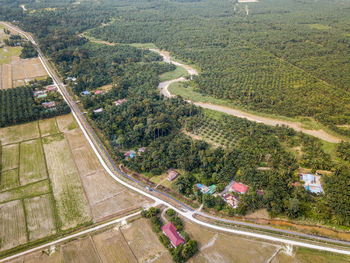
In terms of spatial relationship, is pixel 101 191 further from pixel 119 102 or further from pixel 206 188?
pixel 119 102

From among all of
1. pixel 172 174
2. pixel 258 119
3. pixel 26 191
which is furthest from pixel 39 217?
pixel 258 119

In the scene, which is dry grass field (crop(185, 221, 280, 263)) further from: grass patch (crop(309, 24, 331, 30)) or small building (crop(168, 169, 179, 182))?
grass patch (crop(309, 24, 331, 30))

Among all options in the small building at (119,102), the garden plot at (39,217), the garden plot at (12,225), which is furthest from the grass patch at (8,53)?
the garden plot at (39,217)

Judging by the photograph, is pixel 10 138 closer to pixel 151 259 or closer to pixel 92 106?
pixel 92 106

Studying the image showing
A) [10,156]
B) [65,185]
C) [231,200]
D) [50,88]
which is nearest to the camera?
[231,200]

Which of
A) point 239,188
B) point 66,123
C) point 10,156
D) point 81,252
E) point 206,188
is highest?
point 66,123

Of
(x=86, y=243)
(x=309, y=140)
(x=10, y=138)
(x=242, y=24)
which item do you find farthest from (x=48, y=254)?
(x=242, y=24)

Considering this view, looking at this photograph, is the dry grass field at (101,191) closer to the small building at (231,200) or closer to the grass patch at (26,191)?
the grass patch at (26,191)
